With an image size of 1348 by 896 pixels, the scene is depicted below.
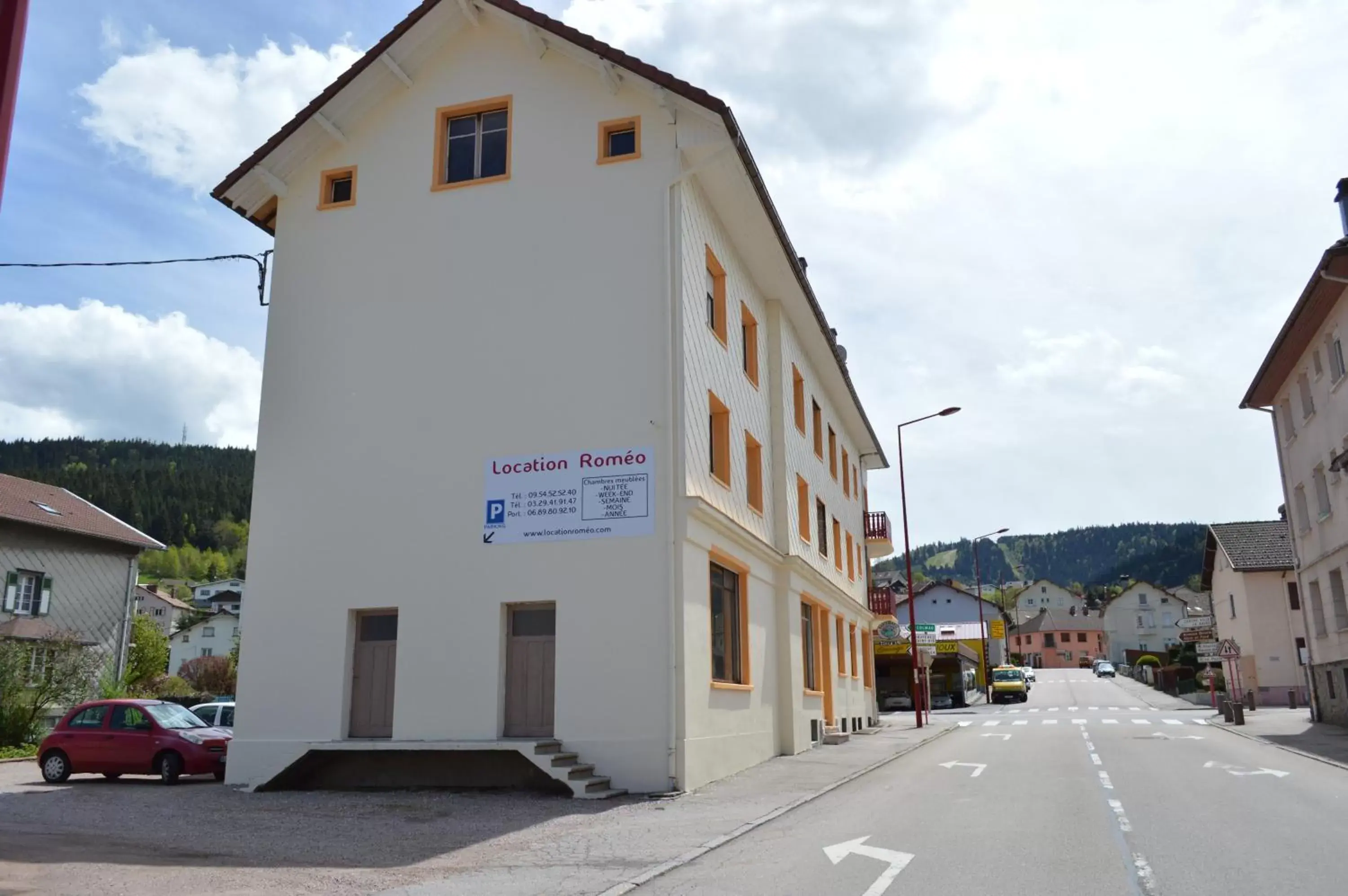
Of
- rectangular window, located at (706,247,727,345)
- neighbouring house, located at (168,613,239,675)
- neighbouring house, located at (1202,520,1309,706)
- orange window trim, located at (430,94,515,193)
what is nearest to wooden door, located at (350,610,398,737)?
orange window trim, located at (430,94,515,193)

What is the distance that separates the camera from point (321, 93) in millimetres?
18047

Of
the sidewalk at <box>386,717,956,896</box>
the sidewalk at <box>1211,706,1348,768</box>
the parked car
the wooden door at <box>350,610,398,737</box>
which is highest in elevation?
the wooden door at <box>350,610,398,737</box>

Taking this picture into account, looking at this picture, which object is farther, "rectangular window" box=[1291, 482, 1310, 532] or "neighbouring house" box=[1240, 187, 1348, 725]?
"rectangular window" box=[1291, 482, 1310, 532]

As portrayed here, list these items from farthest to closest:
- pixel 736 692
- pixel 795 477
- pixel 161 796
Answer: pixel 795 477 < pixel 736 692 < pixel 161 796

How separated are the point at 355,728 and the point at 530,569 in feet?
13.0

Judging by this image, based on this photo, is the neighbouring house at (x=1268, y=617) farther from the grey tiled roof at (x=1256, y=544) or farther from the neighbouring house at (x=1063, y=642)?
the neighbouring house at (x=1063, y=642)

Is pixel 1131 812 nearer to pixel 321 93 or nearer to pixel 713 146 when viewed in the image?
pixel 713 146

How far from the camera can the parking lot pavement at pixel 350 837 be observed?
28.2 feet

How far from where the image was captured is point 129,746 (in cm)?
1783

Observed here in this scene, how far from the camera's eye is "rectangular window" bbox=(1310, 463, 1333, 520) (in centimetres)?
2861

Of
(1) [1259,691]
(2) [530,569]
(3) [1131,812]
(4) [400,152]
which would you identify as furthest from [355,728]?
(1) [1259,691]

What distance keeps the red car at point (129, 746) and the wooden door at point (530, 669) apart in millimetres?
6046

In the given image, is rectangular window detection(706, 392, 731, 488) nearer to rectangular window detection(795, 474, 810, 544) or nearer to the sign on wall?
the sign on wall

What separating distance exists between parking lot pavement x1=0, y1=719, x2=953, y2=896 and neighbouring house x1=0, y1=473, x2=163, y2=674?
1864 centimetres
